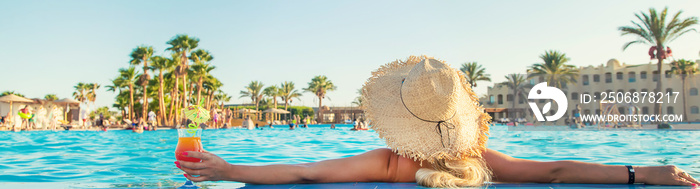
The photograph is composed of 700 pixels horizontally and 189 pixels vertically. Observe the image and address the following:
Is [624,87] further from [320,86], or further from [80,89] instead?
[80,89]

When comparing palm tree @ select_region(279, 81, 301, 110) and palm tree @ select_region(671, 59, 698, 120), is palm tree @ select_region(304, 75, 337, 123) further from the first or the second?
palm tree @ select_region(671, 59, 698, 120)

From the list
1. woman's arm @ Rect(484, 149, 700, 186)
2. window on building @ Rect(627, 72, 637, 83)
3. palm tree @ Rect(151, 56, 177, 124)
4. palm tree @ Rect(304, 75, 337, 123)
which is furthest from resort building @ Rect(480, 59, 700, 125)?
woman's arm @ Rect(484, 149, 700, 186)

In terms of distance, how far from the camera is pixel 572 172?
8.78 feet

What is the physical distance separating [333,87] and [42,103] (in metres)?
39.5

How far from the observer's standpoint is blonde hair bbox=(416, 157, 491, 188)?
2.48 m

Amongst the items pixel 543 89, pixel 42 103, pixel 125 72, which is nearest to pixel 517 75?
pixel 543 89

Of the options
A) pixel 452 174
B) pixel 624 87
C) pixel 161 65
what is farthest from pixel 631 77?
pixel 452 174

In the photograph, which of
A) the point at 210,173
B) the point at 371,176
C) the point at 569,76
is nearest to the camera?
the point at 210,173

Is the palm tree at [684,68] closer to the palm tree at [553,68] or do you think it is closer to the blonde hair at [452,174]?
the palm tree at [553,68]

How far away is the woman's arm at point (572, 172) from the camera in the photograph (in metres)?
2.55

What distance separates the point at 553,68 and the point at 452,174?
50225mm

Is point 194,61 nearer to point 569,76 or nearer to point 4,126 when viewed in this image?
point 4,126

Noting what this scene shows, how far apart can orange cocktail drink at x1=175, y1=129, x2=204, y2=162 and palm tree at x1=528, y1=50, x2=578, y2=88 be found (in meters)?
50.8

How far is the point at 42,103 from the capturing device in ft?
108
